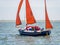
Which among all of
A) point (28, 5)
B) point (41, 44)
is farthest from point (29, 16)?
point (41, 44)

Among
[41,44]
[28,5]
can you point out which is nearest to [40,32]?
[28,5]

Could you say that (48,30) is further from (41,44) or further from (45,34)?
(41,44)

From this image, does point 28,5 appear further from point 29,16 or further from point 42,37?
point 42,37

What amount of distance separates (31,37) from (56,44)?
11947mm

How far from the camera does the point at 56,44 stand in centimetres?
5803

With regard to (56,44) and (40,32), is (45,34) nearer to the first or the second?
(40,32)

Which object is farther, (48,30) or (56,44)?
(48,30)

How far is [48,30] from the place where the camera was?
70.1 m

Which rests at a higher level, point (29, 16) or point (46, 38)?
point (29, 16)

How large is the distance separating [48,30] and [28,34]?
4.05 m

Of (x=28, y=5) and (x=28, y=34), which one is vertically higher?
(x=28, y=5)

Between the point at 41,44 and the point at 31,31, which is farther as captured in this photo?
the point at 31,31

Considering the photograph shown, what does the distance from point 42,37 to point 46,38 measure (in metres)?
1.95

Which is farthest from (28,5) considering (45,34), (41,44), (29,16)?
(41,44)
